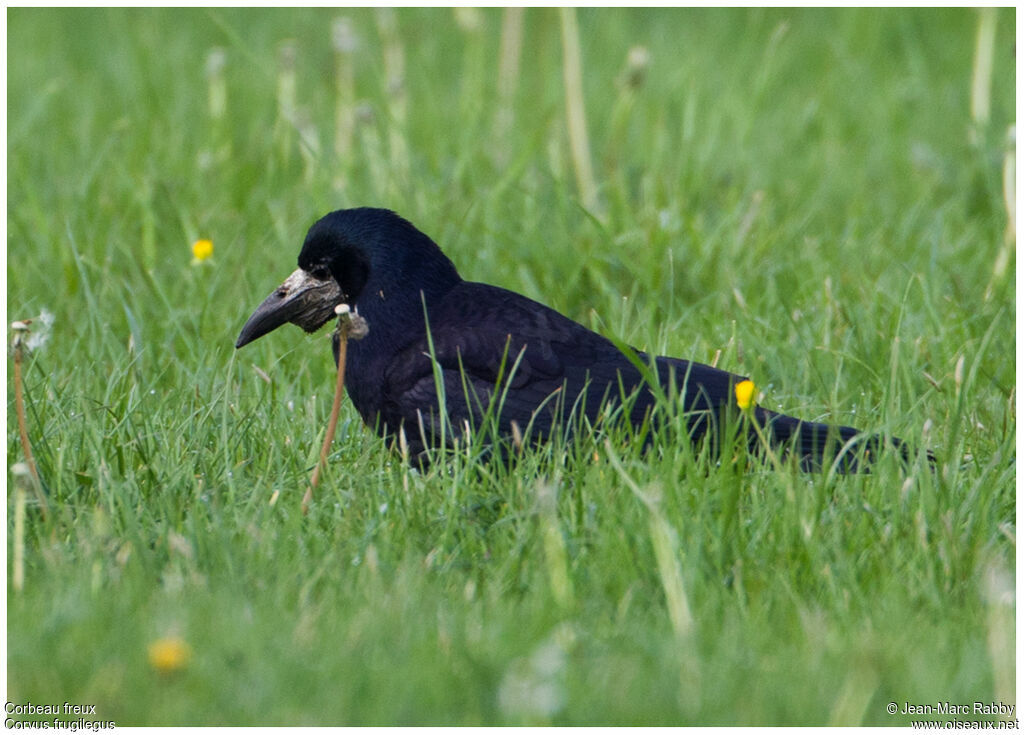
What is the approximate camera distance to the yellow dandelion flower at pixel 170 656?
233cm

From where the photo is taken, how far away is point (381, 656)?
2.48 meters

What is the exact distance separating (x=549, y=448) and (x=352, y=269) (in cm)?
112

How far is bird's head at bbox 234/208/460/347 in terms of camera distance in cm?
410

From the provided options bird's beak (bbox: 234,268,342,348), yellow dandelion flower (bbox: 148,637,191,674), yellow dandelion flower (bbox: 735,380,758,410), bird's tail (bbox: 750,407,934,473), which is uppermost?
bird's beak (bbox: 234,268,342,348)

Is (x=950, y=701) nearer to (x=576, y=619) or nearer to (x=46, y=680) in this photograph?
(x=576, y=619)

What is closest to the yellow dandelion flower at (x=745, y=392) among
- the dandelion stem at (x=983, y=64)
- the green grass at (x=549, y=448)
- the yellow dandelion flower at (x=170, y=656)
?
the green grass at (x=549, y=448)

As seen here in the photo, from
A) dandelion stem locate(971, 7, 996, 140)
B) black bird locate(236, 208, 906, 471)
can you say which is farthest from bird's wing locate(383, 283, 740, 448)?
dandelion stem locate(971, 7, 996, 140)

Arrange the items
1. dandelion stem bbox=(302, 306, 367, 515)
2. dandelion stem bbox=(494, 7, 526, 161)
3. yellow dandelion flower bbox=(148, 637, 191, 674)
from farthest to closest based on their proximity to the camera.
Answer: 1. dandelion stem bbox=(494, 7, 526, 161)
2. dandelion stem bbox=(302, 306, 367, 515)
3. yellow dandelion flower bbox=(148, 637, 191, 674)

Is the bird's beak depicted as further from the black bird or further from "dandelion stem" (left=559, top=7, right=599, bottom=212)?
"dandelion stem" (left=559, top=7, right=599, bottom=212)

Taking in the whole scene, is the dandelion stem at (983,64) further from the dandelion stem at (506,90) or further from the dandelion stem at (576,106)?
the dandelion stem at (506,90)

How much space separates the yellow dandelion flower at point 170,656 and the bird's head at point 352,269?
70.9 inches

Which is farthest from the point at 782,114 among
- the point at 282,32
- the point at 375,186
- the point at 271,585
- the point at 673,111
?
the point at 271,585

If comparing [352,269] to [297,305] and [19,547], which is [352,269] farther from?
[19,547]

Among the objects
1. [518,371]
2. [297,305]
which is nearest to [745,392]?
[518,371]
